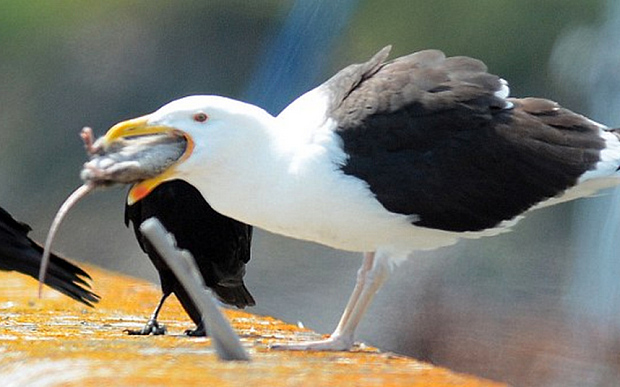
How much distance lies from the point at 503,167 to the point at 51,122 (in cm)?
589

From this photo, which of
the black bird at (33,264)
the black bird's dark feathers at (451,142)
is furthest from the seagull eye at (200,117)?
the black bird at (33,264)

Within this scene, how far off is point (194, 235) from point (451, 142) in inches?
41.4

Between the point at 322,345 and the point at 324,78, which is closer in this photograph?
the point at 322,345

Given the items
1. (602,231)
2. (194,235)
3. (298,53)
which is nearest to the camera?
(194,235)

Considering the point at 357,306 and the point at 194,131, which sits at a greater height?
the point at 194,131

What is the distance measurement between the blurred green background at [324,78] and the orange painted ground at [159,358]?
2115 mm

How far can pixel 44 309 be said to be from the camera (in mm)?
5684

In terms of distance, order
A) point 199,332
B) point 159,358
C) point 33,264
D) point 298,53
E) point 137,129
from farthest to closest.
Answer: point 298,53 < point 33,264 < point 199,332 < point 137,129 < point 159,358

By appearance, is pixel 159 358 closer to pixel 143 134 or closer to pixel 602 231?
pixel 143 134

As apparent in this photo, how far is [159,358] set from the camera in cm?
418

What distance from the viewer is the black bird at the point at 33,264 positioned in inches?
217

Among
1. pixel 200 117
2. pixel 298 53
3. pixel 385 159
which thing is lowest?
pixel 385 159

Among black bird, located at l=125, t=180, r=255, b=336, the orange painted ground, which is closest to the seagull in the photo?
the orange painted ground

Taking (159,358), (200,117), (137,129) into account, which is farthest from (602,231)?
(159,358)
